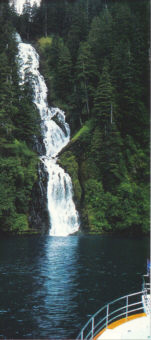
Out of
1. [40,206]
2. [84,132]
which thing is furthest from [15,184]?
[84,132]

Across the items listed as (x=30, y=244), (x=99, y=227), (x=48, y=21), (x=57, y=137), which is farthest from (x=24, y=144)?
(x=48, y=21)

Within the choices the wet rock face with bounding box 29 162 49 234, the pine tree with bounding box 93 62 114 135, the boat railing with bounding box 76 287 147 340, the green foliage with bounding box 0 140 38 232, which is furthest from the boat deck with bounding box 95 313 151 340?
the pine tree with bounding box 93 62 114 135

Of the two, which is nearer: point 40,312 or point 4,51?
point 40,312

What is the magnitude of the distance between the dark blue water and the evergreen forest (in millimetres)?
9179

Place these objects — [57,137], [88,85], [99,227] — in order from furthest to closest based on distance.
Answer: [88,85] → [57,137] → [99,227]

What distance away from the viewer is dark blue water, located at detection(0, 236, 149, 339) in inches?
447

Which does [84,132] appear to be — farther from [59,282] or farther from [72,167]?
[59,282]

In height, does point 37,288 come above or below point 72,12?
below

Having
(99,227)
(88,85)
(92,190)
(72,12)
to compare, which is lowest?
(99,227)

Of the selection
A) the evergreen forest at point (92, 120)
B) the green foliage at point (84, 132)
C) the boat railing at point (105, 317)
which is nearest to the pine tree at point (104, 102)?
the evergreen forest at point (92, 120)

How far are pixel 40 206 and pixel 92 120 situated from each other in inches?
587

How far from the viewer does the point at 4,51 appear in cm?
4772

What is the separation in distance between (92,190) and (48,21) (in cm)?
4425

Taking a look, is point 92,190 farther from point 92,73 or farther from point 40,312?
point 40,312
